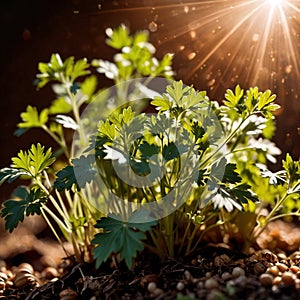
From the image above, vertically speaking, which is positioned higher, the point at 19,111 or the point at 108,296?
the point at 19,111

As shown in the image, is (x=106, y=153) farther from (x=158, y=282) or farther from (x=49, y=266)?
(x=49, y=266)

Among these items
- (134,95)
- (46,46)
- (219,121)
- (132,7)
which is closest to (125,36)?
(134,95)

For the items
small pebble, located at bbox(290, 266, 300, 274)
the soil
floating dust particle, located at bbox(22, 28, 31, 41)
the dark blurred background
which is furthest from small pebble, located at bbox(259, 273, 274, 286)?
floating dust particle, located at bbox(22, 28, 31, 41)

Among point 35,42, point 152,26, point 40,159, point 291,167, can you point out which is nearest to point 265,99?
point 291,167

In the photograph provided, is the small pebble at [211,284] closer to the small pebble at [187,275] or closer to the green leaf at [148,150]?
the small pebble at [187,275]

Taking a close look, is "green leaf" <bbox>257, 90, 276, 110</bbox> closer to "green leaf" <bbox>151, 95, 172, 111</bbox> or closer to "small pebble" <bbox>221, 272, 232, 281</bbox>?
"green leaf" <bbox>151, 95, 172, 111</bbox>

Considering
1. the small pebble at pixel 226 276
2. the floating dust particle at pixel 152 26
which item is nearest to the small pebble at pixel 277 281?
the small pebble at pixel 226 276
